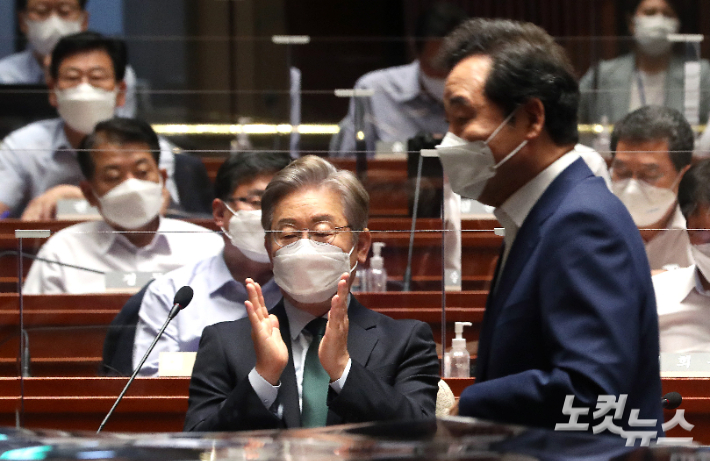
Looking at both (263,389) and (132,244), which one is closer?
(263,389)

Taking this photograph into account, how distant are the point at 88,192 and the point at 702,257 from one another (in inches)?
79.2

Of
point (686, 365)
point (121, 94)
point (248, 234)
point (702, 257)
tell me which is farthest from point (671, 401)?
point (121, 94)

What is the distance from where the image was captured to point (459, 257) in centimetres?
A: 225

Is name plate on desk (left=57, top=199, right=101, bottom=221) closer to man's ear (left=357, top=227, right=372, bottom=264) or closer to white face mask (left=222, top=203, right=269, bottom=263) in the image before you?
white face mask (left=222, top=203, right=269, bottom=263)

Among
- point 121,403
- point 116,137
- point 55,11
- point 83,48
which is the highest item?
point 55,11

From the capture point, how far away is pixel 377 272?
6.97ft

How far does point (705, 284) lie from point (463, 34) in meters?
0.98

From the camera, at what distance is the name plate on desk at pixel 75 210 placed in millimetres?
3043

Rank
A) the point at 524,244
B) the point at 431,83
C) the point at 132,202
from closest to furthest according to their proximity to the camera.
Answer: the point at 524,244, the point at 132,202, the point at 431,83

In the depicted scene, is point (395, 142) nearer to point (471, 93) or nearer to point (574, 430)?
point (471, 93)

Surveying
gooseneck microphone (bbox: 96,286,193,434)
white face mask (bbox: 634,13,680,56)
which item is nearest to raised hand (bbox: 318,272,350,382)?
gooseneck microphone (bbox: 96,286,193,434)

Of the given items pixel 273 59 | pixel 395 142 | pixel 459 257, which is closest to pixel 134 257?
pixel 459 257

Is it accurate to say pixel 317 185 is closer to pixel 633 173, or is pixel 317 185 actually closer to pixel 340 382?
pixel 340 382

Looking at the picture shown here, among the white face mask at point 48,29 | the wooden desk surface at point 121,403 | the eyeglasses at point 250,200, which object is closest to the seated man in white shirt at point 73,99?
the white face mask at point 48,29
